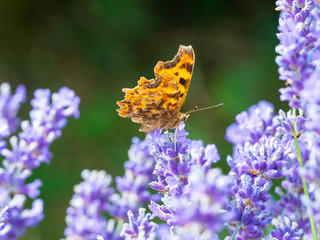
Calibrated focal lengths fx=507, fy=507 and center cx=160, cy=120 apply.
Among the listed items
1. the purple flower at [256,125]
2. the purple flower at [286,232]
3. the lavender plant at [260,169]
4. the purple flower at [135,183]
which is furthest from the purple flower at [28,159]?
the purple flower at [286,232]

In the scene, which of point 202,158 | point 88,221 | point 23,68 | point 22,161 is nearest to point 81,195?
point 88,221

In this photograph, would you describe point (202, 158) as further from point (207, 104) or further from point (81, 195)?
point (207, 104)

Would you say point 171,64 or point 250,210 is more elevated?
→ point 171,64

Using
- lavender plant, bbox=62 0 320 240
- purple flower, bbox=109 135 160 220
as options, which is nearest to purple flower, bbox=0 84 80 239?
purple flower, bbox=109 135 160 220

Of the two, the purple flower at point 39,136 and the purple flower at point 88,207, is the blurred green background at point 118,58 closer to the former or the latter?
the purple flower at point 88,207

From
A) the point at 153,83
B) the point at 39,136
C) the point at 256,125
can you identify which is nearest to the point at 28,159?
the point at 39,136

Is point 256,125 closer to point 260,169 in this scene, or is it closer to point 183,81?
point 260,169
